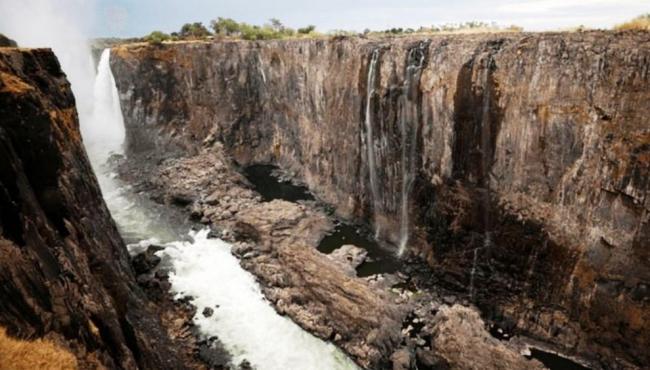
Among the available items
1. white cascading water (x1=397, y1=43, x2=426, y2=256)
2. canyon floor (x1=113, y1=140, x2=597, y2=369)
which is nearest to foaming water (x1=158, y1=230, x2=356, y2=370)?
canyon floor (x1=113, y1=140, x2=597, y2=369)

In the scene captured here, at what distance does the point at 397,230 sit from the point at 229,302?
878cm

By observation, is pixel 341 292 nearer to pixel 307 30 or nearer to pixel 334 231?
pixel 334 231

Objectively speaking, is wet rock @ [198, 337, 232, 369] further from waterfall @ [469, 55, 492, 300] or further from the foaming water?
waterfall @ [469, 55, 492, 300]

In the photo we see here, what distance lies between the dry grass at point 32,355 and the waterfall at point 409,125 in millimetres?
15488

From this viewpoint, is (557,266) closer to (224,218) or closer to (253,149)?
(224,218)

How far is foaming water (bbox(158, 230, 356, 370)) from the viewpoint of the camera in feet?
46.3

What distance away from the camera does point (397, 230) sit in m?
20.7

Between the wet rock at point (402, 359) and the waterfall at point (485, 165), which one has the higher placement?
the waterfall at point (485, 165)

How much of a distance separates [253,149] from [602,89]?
24.1 m

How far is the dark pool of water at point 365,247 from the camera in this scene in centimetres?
1894

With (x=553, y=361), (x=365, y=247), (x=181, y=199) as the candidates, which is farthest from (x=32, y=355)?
(x=181, y=199)

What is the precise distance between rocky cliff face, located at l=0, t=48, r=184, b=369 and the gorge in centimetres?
5

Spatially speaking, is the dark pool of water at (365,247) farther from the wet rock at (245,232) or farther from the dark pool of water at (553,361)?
the dark pool of water at (553,361)

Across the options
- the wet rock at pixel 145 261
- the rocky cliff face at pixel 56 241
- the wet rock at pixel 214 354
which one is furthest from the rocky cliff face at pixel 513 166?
the rocky cliff face at pixel 56 241
